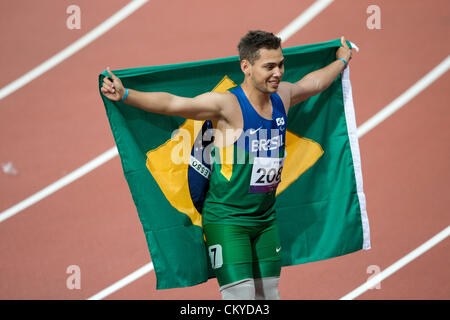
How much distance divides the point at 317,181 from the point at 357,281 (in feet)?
5.55

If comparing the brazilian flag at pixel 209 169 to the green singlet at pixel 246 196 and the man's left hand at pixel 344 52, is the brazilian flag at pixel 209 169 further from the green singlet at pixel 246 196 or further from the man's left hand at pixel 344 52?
the green singlet at pixel 246 196

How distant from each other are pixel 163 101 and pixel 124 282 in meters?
2.54

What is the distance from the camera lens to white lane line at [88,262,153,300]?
4930 mm

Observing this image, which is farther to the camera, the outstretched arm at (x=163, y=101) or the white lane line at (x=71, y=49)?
the white lane line at (x=71, y=49)

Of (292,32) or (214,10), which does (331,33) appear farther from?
(214,10)

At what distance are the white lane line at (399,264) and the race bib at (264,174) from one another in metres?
2.26

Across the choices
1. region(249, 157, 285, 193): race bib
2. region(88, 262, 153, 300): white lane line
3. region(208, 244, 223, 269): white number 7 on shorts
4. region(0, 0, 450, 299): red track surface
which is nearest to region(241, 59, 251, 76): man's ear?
region(249, 157, 285, 193): race bib

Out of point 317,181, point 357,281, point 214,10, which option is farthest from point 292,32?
point 357,281

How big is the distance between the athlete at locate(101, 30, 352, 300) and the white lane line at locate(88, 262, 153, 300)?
6.37 feet

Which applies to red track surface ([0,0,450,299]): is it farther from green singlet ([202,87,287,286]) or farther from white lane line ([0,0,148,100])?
green singlet ([202,87,287,286])

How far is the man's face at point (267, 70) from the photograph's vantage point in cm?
301

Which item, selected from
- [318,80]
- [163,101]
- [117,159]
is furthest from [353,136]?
[117,159]

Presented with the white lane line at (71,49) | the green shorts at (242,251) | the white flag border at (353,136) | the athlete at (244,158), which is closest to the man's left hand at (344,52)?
the white flag border at (353,136)

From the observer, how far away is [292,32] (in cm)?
516
